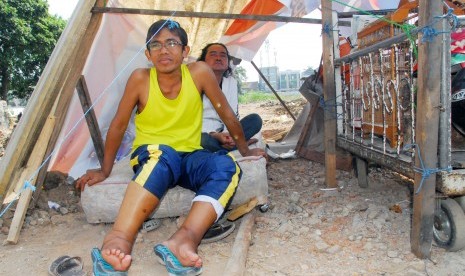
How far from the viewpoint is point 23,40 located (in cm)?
1941

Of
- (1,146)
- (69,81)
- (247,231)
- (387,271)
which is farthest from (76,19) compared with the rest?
(1,146)

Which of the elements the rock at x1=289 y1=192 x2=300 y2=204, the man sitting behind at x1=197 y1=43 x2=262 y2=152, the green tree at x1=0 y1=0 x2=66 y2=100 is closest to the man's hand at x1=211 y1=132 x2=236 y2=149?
the man sitting behind at x1=197 y1=43 x2=262 y2=152

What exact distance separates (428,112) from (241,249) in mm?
1211

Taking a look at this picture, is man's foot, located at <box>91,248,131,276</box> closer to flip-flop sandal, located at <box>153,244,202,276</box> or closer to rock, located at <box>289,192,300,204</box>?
flip-flop sandal, located at <box>153,244,202,276</box>

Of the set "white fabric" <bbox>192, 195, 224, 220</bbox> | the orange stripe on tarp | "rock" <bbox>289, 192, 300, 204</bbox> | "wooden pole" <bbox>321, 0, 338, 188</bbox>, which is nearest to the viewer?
"white fabric" <bbox>192, 195, 224, 220</bbox>

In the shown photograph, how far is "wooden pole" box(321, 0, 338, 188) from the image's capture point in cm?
323

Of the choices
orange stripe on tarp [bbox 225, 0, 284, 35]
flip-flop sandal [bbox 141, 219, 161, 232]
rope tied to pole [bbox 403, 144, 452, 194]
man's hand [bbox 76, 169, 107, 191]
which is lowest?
flip-flop sandal [bbox 141, 219, 161, 232]

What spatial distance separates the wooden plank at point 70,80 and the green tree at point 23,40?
18210 mm

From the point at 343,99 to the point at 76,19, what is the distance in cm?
232

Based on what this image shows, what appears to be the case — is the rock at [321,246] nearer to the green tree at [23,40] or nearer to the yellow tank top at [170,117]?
the yellow tank top at [170,117]

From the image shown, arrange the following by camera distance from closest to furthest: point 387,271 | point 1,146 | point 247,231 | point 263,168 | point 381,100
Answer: point 387,271 < point 247,231 < point 381,100 < point 263,168 < point 1,146

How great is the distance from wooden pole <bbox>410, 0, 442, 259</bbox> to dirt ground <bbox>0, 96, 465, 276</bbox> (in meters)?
0.30

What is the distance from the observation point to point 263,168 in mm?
2791

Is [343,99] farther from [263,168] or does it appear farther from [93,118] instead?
[93,118]
